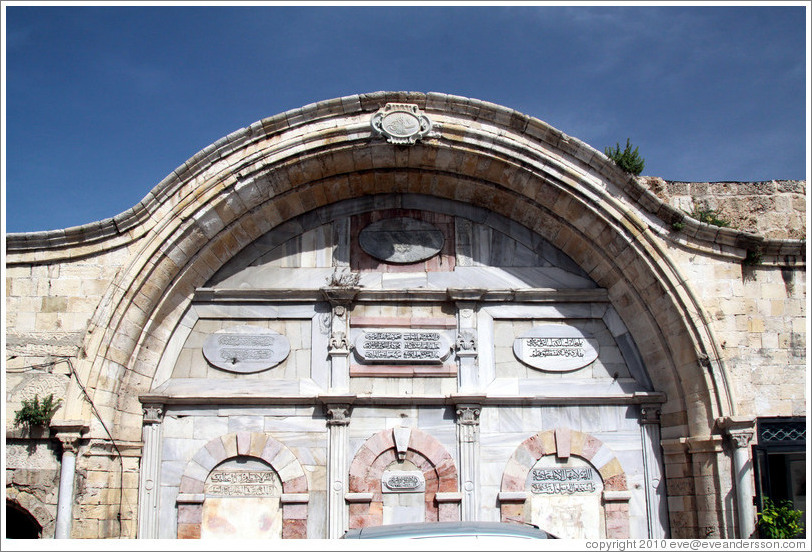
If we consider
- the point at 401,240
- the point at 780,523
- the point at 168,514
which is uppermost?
the point at 401,240

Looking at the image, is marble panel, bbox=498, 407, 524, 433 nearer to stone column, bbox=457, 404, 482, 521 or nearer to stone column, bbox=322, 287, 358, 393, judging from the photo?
stone column, bbox=457, 404, 482, 521

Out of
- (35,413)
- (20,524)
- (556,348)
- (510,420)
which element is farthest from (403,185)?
(20,524)

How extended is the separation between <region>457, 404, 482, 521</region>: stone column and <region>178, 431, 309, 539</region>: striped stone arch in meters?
1.67

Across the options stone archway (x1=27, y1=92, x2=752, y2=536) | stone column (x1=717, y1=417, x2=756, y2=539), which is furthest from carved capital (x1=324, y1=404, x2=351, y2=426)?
stone column (x1=717, y1=417, x2=756, y2=539)

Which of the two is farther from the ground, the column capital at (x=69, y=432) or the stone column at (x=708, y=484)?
the column capital at (x=69, y=432)

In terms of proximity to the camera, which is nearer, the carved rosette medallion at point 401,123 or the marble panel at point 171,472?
the marble panel at point 171,472

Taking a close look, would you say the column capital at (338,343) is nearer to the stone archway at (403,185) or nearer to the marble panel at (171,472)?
the stone archway at (403,185)

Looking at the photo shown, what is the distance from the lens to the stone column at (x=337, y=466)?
8.20 meters

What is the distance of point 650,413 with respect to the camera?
870 centimetres

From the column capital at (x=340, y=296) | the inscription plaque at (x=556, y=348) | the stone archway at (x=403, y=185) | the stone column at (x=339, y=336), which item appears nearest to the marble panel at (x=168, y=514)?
the stone archway at (x=403, y=185)

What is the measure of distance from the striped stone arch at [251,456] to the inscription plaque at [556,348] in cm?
281

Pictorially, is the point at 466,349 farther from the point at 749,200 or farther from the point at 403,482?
the point at 749,200

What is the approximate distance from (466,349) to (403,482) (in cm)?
162

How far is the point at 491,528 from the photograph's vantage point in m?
5.71
